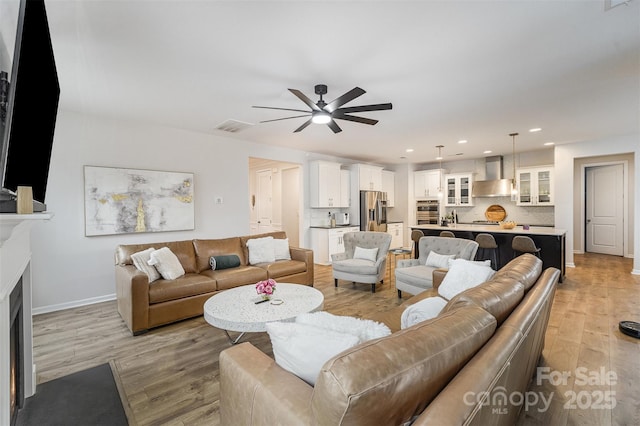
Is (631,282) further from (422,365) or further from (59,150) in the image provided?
(59,150)

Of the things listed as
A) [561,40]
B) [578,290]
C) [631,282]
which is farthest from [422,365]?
[631,282]

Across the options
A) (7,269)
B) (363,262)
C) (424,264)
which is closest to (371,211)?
(363,262)

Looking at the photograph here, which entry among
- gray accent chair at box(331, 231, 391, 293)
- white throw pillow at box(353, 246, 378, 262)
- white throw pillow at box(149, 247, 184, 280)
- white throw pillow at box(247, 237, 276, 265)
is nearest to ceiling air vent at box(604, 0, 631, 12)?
gray accent chair at box(331, 231, 391, 293)

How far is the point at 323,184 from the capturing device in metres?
6.61

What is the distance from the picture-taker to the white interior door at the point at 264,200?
307 inches

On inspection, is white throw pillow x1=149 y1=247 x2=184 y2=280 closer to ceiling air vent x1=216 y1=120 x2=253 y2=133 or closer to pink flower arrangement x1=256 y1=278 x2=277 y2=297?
pink flower arrangement x1=256 y1=278 x2=277 y2=297

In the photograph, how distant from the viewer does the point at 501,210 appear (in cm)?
762

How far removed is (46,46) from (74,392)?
88.2 inches

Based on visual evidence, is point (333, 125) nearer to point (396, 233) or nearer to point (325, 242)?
point (325, 242)

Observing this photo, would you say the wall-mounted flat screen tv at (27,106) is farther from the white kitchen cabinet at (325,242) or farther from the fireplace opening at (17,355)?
the white kitchen cabinet at (325,242)

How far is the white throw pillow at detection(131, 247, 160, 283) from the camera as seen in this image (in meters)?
3.25

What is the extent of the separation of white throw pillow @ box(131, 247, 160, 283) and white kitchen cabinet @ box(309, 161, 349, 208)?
3.78 m

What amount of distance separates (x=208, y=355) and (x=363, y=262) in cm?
257

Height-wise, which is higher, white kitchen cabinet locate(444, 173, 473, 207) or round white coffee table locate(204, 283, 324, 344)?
white kitchen cabinet locate(444, 173, 473, 207)
